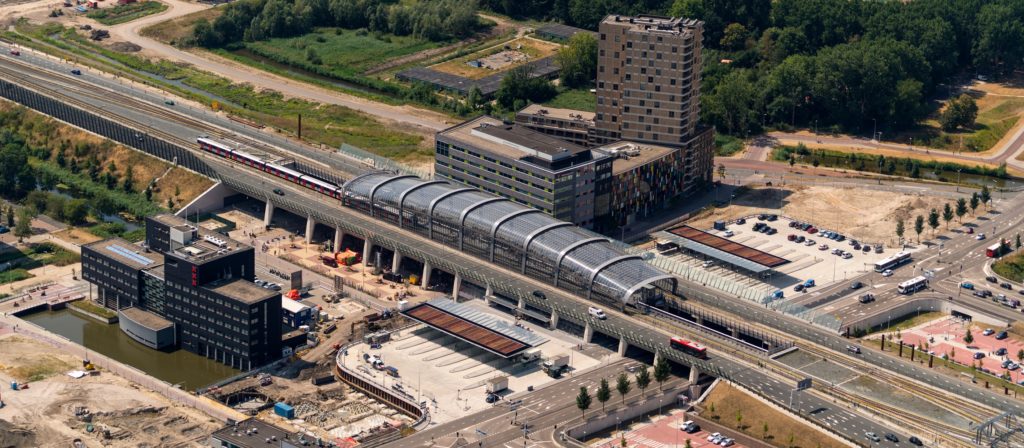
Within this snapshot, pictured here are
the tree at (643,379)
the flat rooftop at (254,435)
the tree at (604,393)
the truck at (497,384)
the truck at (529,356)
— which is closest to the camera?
the flat rooftop at (254,435)

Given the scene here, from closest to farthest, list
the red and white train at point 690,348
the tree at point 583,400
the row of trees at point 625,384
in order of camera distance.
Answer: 1. the tree at point 583,400
2. the row of trees at point 625,384
3. the red and white train at point 690,348

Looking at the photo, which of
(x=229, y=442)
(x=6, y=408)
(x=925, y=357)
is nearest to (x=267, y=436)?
(x=229, y=442)

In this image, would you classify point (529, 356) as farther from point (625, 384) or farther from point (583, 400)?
point (583, 400)

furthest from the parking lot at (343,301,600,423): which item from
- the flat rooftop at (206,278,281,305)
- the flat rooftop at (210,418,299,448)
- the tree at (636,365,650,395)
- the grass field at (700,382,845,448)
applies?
the grass field at (700,382,845,448)

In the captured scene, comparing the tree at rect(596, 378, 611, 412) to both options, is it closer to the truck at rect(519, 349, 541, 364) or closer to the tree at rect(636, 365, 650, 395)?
the tree at rect(636, 365, 650, 395)

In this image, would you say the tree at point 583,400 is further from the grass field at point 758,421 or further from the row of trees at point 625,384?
the grass field at point 758,421

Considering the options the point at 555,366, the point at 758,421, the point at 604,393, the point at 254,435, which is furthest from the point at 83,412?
the point at 758,421

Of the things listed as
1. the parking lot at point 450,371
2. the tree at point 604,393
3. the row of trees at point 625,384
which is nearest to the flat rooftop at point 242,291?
the parking lot at point 450,371
